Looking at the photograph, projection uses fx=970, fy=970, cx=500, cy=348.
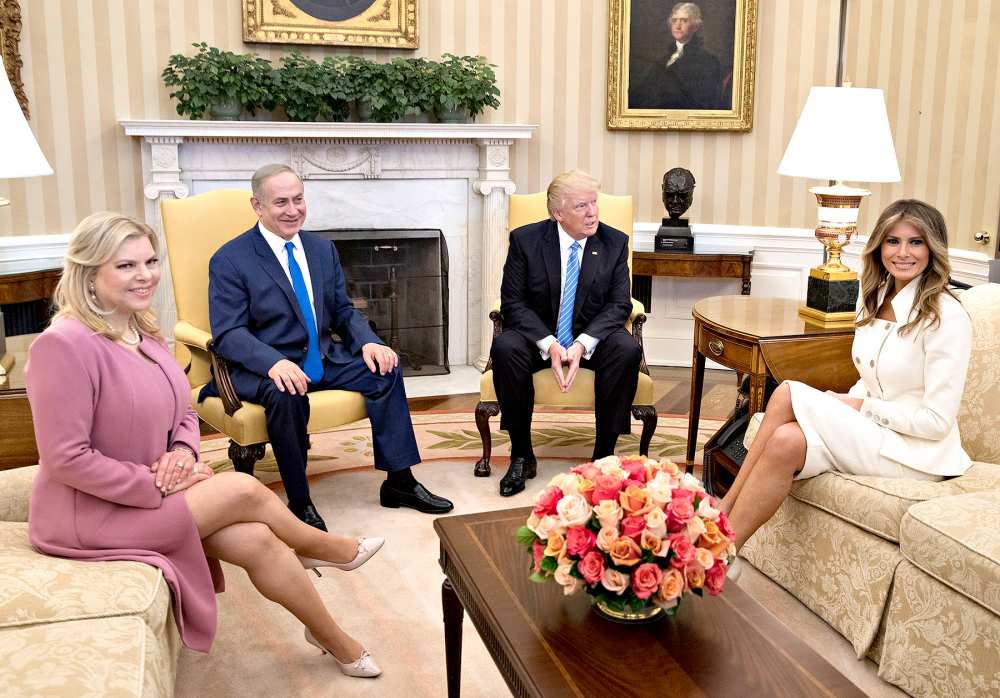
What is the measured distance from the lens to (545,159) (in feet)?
20.6

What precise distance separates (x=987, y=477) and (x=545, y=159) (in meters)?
3.92

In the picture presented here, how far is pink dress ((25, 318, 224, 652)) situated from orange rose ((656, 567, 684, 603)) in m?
1.15

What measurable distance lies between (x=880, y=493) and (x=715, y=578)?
100 cm

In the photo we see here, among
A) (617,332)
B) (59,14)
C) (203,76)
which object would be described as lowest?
(617,332)

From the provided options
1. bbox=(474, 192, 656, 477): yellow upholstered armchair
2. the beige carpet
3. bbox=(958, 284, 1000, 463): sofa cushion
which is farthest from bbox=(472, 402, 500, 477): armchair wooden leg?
bbox=(958, 284, 1000, 463): sofa cushion

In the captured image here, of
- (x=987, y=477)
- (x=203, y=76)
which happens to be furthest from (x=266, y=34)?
(x=987, y=477)

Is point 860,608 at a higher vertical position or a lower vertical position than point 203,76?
lower

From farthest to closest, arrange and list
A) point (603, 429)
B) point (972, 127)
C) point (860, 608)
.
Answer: point (972, 127), point (603, 429), point (860, 608)

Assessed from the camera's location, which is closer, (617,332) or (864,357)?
(864,357)

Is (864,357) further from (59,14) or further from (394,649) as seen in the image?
(59,14)

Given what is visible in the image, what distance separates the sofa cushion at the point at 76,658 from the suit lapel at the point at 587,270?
2648 mm

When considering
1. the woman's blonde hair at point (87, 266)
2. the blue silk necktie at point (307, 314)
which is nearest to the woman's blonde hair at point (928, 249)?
the blue silk necktie at point (307, 314)

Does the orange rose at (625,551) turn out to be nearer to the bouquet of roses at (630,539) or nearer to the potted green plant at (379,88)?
the bouquet of roses at (630,539)

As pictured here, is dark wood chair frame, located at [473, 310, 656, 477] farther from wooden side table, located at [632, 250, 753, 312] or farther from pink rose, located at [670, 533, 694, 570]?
pink rose, located at [670, 533, 694, 570]
